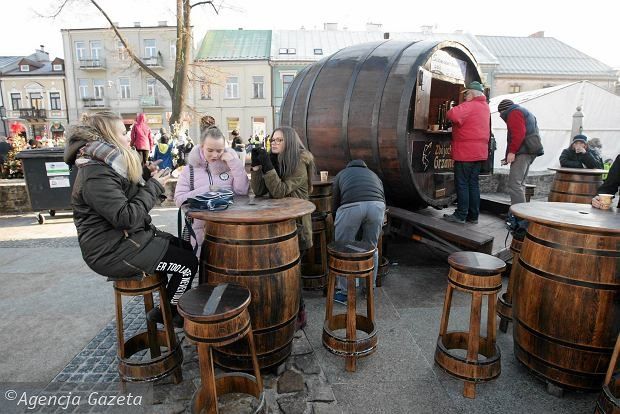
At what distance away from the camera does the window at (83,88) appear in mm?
30516

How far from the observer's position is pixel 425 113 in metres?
4.41

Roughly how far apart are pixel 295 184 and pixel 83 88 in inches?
1316

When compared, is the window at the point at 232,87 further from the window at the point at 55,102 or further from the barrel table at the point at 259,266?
the barrel table at the point at 259,266

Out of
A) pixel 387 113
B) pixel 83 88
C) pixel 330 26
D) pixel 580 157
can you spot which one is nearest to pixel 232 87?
pixel 330 26

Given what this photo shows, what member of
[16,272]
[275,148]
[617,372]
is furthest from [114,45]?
[617,372]

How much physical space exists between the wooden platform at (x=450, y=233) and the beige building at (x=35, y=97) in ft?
112

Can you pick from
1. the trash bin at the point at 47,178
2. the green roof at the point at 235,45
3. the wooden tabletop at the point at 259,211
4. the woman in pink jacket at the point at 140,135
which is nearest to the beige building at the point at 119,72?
the green roof at the point at 235,45

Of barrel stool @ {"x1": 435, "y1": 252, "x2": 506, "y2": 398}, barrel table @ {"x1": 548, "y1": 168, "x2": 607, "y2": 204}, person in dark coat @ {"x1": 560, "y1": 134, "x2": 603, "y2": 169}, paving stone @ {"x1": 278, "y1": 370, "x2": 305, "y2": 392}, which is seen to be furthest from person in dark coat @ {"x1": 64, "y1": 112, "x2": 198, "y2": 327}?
person in dark coat @ {"x1": 560, "y1": 134, "x2": 603, "y2": 169}

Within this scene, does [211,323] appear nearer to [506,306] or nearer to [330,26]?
[506,306]

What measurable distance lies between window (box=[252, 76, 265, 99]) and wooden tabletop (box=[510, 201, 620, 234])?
26699 millimetres

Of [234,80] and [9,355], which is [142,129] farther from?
[234,80]

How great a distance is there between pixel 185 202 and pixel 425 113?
2829mm

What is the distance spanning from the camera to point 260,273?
2.57 meters

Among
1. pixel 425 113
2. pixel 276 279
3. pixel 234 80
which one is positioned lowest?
pixel 276 279
